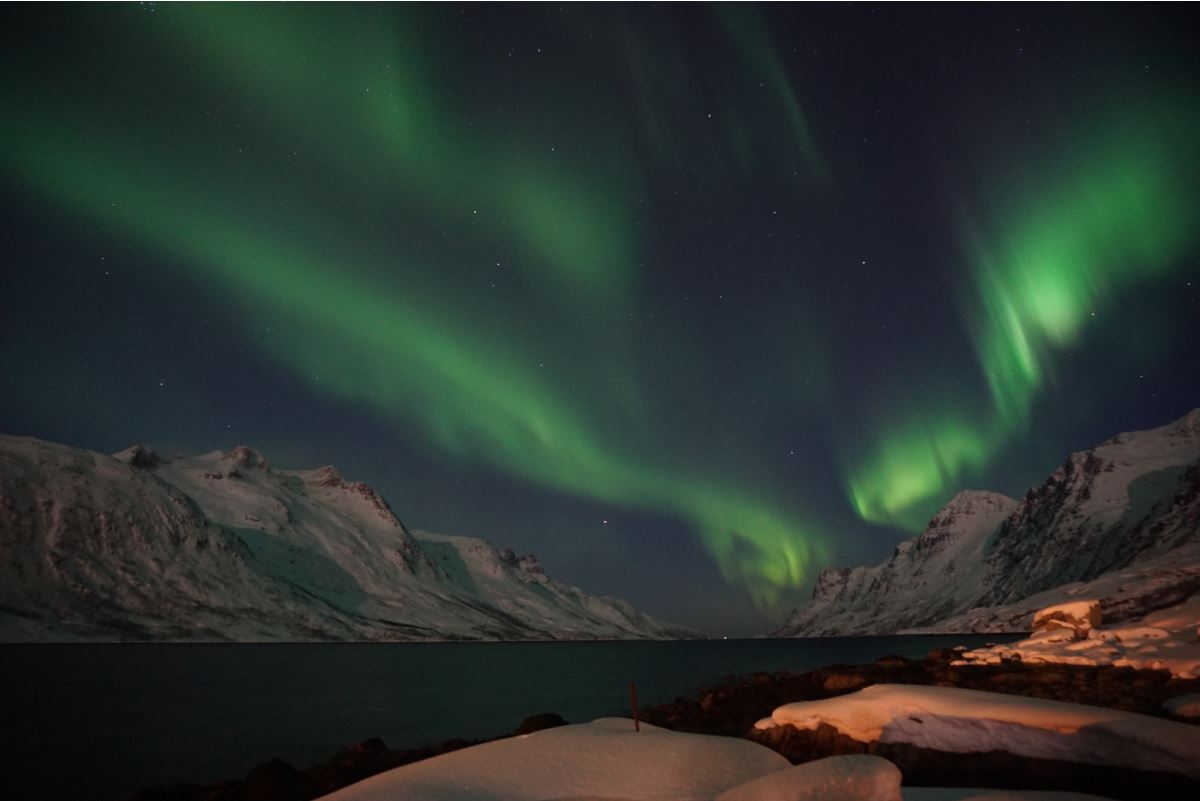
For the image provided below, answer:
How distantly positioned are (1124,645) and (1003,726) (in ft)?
103

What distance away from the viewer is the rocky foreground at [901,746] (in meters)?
15.2

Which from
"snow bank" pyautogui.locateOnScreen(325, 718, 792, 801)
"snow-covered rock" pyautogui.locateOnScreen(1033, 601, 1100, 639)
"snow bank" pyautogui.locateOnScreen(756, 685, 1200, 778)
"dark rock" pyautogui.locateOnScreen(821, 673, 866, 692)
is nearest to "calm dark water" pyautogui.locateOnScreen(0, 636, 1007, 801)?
"snow bank" pyautogui.locateOnScreen(325, 718, 792, 801)

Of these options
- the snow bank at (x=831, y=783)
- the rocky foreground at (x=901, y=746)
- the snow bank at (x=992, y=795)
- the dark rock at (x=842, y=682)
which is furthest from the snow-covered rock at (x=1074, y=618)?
the snow bank at (x=831, y=783)

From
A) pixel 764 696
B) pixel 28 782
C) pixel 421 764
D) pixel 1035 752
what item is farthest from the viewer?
pixel 764 696

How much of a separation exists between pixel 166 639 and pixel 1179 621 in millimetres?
225430

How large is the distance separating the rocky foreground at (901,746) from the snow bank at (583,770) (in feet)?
16.7

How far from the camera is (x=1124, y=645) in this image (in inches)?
1510

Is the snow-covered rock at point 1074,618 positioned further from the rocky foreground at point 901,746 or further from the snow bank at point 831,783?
the snow bank at point 831,783

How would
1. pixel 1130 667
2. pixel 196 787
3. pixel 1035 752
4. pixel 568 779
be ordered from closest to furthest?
pixel 568 779, pixel 1035 752, pixel 196 787, pixel 1130 667

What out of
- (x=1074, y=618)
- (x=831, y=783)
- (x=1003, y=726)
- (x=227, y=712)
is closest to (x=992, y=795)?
(x=831, y=783)

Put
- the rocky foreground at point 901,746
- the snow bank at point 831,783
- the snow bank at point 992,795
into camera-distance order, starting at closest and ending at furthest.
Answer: the snow bank at point 831,783
the snow bank at point 992,795
the rocky foreground at point 901,746

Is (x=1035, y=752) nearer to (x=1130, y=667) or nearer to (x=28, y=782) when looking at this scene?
(x=1130, y=667)

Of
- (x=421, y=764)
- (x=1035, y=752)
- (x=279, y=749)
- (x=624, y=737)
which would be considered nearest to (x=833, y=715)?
(x=1035, y=752)

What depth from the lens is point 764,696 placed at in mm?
33281
